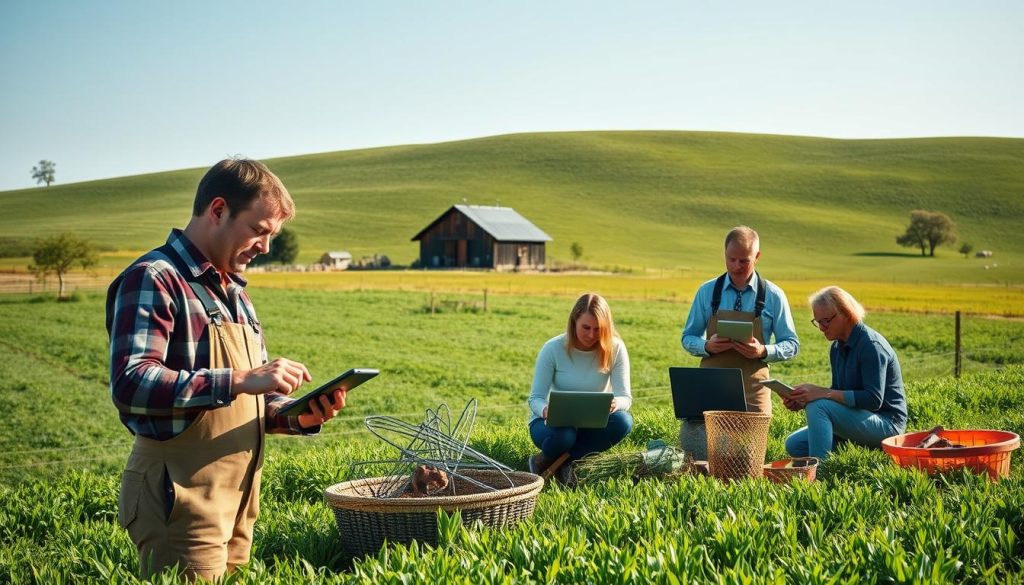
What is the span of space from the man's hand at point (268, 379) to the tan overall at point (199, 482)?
252 millimetres

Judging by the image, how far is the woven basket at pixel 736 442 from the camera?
7727 mm

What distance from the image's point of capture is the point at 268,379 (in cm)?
375

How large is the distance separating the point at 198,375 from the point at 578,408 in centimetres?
484

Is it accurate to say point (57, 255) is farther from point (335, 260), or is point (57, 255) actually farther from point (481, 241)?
point (481, 241)

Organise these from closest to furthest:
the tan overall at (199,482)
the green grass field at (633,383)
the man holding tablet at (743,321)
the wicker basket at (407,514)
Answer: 1. the tan overall at (199,482)
2. the green grass field at (633,383)
3. the wicker basket at (407,514)
4. the man holding tablet at (743,321)

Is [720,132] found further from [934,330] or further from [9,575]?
[9,575]

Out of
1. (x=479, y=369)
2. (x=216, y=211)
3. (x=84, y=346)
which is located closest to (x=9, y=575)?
(x=216, y=211)

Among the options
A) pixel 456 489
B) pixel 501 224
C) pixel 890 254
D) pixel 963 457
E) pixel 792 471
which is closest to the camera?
pixel 456 489

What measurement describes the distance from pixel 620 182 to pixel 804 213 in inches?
976

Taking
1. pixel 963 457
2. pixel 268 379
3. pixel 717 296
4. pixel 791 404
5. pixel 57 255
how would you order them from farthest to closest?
pixel 57 255 < pixel 717 296 < pixel 791 404 < pixel 963 457 < pixel 268 379

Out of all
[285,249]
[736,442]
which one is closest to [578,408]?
[736,442]

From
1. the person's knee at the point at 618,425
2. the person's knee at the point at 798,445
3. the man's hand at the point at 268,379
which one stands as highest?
the man's hand at the point at 268,379

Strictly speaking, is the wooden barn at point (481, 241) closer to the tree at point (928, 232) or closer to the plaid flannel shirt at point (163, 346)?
the tree at point (928, 232)

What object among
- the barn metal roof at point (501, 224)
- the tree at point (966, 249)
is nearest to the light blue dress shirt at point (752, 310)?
the barn metal roof at point (501, 224)
